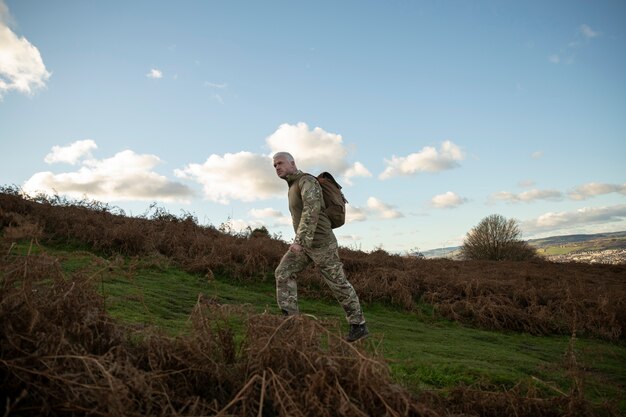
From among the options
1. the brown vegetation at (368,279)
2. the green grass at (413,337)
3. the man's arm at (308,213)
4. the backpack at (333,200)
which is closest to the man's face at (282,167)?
the man's arm at (308,213)

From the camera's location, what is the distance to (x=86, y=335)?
2914 millimetres

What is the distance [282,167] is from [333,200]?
1.00 m

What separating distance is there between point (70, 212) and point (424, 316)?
38.3 ft

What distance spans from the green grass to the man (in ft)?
2.22

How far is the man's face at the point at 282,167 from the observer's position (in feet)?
22.7

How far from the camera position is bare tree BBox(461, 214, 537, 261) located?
34.8 meters

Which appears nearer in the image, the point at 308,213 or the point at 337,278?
the point at 308,213

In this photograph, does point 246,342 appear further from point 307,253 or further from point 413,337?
point 413,337

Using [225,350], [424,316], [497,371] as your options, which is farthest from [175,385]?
[424,316]

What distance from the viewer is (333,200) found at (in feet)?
23.0

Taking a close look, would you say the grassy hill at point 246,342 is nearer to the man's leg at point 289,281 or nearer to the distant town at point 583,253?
the man's leg at point 289,281

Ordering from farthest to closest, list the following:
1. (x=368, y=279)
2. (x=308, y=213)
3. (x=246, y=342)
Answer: (x=368, y=279)
(x=308, y=213)
(x=246, y=342)

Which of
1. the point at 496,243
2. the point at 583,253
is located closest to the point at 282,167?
the point at 496,243

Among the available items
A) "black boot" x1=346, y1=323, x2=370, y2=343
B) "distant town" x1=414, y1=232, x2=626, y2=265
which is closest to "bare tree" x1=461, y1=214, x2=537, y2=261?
"distant town" x1=414, y1=232, x2=626, y2=265
